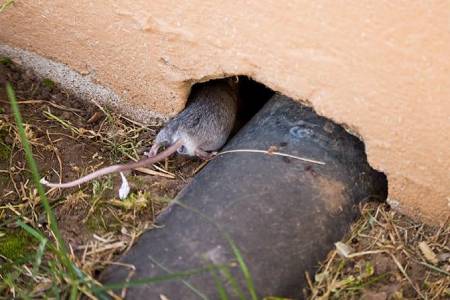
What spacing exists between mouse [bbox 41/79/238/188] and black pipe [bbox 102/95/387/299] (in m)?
0.13

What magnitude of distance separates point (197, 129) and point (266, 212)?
499 millimetres

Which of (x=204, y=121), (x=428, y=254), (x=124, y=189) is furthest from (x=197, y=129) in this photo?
(x=428, y=254)

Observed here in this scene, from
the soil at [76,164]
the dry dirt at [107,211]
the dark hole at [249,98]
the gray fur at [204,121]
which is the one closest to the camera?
the dry dirt at [107,211]

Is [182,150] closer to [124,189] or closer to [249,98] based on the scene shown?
[124,189]

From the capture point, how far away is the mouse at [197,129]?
211cm

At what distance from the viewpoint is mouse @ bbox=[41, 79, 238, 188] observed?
2.11 m

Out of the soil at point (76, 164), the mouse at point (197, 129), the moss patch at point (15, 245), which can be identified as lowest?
the moss patch at point (15, 245)

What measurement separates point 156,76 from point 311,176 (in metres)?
0.62

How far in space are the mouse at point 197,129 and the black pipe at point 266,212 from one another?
126mm

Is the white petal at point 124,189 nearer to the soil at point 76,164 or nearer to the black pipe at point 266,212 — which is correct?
the soil at point 76,164

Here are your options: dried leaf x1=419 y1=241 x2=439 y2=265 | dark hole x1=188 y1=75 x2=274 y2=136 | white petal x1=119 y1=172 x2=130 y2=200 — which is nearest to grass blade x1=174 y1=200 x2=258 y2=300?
white petal x1=119 y1=172 x2=130 y2=200

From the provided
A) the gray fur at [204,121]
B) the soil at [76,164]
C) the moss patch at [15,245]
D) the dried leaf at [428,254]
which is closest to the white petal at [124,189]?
the soil at [76,164]

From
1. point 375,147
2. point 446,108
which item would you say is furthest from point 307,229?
point 446,108

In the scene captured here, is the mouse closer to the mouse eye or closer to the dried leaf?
the mouse eye
